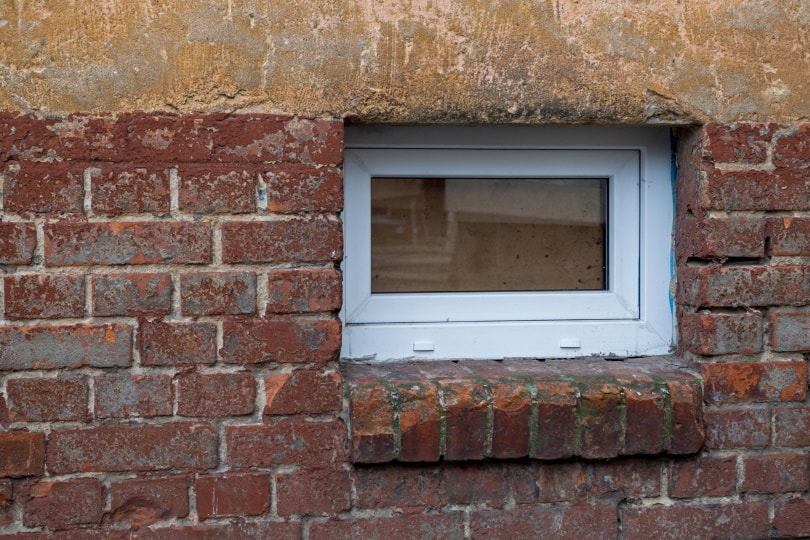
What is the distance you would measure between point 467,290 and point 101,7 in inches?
46.7

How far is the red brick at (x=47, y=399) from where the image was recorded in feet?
5.95

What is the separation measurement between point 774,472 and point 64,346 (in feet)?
6.09

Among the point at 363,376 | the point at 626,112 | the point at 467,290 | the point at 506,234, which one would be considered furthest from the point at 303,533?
the point at 626,112

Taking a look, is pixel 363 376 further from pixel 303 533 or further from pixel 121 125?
pixel 121 125

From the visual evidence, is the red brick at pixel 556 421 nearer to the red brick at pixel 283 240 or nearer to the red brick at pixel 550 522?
the red brick at pixel 550 522

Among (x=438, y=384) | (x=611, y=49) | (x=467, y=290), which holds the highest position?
(x=611, y=49)

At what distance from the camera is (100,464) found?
1.84 m

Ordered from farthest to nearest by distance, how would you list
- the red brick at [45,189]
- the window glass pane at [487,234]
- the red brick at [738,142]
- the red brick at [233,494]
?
→ 1. the window glass pane at [487,234]
2. the red brick at [738,142]
3. the red brick at [233,494]
4. the red brick at [45,189]

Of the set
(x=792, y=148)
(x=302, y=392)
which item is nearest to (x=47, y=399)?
(x=302, y=392)

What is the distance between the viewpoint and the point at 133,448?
1851mm

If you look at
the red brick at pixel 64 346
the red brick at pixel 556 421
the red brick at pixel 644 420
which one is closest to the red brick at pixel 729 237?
the red brick at pixel 644 420

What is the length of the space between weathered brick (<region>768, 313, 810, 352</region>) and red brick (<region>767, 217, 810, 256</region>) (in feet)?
0.56

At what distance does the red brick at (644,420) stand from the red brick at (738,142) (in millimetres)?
643

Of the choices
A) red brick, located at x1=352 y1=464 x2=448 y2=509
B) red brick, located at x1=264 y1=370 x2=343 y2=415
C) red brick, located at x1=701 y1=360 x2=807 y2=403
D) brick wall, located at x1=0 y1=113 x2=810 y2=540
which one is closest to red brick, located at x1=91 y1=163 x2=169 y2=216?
brick wall, located at x1=0 y1=113 x2=810 y2=540
